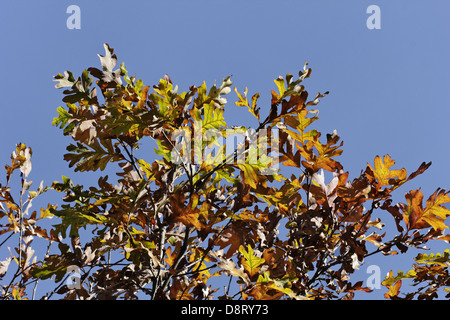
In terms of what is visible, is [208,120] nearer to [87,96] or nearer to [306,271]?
[87,96]

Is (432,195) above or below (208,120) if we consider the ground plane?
below

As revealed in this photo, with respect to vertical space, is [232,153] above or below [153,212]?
above

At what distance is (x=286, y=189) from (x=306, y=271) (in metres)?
0.49

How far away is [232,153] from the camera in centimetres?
200

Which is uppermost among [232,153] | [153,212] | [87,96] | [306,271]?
[87,96]

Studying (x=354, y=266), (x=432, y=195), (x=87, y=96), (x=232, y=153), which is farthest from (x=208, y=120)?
(x=432, y=195)

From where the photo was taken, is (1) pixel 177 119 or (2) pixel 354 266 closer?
(2) pixel 354 266
